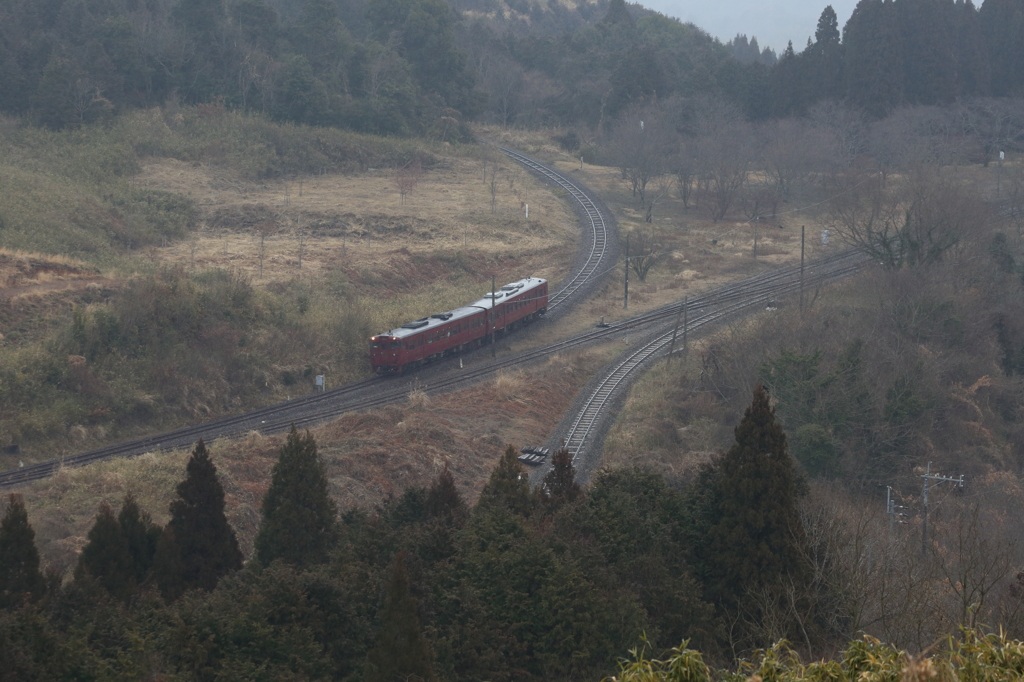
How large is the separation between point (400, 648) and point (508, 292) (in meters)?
30.3

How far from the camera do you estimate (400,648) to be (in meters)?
12.0

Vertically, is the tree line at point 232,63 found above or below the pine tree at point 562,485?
above

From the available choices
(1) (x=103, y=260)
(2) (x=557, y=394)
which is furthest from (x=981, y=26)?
(1) (x=103, y=260)

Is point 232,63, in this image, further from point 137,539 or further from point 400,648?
point 400,648

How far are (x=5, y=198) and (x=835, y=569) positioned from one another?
42720 millimetres

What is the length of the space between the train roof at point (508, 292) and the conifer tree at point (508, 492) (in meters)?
19.0

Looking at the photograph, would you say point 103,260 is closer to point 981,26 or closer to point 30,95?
point 30,95

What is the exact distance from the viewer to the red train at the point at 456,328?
3533 cm

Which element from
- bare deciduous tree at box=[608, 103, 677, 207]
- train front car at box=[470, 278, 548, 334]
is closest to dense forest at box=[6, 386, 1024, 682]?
train front car at box=[470, 278, 548, 334]

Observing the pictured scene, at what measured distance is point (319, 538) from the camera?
18891mm

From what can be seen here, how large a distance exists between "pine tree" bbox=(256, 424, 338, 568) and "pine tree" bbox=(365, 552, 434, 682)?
643 centimetres

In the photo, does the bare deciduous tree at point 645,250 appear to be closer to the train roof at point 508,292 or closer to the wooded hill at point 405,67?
the train roof at point 508,292

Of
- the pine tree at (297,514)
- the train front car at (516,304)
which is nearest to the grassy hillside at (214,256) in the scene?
the train front car at (516,304)

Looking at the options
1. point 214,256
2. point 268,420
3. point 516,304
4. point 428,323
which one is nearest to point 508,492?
point 268,420
